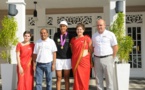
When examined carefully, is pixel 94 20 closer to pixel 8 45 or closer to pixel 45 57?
pixel 8 45

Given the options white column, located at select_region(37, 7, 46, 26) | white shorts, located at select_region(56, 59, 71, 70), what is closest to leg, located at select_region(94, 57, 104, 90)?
white shorts, located at select_region(56, 59, 71, 70)

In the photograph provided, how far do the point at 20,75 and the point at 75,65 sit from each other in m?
1.17

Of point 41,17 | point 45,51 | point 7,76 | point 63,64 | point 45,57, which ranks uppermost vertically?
point 41,17

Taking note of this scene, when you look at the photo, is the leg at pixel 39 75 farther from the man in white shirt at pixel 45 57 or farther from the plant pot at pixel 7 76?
the plant pot at pixel 7 76

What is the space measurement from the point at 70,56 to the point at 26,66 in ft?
A: 3.06

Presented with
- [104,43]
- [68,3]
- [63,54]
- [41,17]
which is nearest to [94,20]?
[68,3]

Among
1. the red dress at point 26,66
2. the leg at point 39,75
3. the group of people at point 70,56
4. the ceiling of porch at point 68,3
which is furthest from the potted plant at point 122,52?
the ceiling of porch at point 68,3

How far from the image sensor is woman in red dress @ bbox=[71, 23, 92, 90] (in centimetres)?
462

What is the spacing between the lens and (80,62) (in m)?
4.66

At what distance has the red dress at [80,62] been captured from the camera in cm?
462

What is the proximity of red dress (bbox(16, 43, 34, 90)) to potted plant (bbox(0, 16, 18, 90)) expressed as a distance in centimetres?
90

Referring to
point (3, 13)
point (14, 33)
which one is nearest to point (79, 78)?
point (14, 33)

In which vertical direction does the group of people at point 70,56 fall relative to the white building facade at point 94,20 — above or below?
below

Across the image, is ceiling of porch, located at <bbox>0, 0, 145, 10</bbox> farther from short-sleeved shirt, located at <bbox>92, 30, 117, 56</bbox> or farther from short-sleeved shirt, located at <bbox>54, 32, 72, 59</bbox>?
short-sleeved shirt, located at <bbox>92, 30, 117, 56</bbox>
